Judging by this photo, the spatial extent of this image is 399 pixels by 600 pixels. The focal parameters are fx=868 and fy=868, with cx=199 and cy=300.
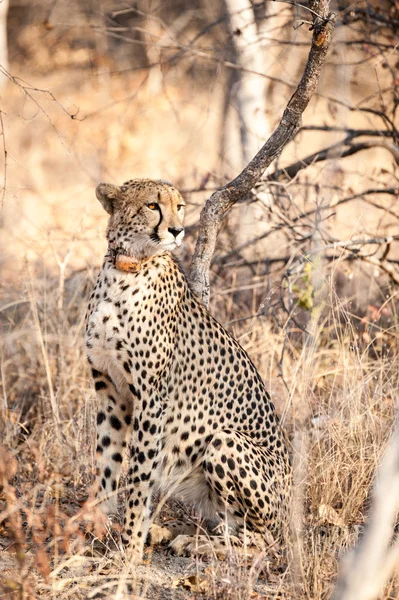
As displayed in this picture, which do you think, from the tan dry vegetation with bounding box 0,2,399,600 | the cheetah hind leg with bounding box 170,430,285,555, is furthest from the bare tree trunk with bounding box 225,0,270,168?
the cheetah hind leg with bounding box 170,430,285,555

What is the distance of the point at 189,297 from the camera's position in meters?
4.11

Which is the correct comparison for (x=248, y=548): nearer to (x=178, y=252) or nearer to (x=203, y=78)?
(x=178, y=252)

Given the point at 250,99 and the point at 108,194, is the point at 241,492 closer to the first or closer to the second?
the point at 108,194

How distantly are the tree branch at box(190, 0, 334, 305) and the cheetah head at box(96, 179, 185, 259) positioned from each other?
0.53m

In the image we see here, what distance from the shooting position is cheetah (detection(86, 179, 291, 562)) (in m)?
3.79

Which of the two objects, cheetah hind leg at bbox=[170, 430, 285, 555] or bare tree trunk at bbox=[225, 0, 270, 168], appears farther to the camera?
bare tree trunk at bbox=[225, 0, 270, 168]

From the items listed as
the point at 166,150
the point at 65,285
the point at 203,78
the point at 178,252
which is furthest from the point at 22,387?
the point at 203,78

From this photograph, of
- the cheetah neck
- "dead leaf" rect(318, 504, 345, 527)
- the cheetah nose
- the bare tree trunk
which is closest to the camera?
the cheetah nose

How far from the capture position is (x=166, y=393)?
3.91 metres

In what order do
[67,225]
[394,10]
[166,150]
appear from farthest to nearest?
[166,150] → [67,225] → [394,10]

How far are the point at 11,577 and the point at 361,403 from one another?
7.21ft

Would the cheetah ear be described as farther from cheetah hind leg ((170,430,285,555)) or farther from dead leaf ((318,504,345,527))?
dead leaf ((318,504,345,527))

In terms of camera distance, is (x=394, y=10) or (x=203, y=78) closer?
(x=394, y=10)

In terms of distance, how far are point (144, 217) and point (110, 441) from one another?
1059mm
